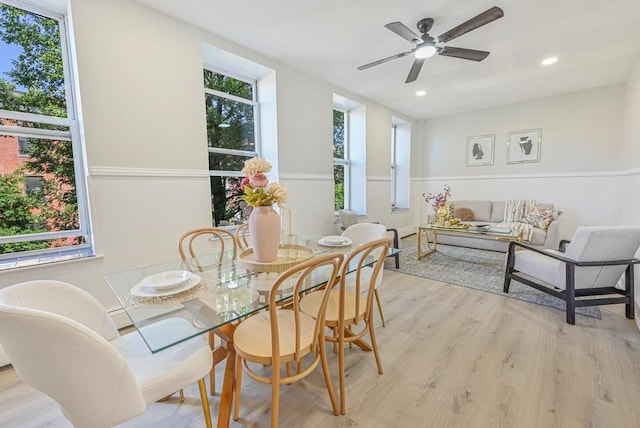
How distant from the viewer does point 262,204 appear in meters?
1.57

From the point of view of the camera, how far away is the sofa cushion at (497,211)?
494 cm

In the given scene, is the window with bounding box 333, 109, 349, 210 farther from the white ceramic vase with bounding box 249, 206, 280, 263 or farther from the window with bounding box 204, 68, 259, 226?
the white ceramic vase with bounding box 249, 206, 280, 263

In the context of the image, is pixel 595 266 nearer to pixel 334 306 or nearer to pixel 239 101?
pixel 334 306

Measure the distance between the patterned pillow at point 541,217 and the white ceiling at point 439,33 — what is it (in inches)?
75.0

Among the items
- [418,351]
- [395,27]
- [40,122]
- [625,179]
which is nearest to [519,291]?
[418,351]

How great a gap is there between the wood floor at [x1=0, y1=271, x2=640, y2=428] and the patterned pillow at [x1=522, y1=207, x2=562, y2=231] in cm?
200

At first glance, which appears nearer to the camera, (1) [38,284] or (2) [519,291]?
(1) [38,284]

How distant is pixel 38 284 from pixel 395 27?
269 centimetres

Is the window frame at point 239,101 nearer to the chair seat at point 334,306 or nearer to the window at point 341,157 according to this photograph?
the window at point 341,157

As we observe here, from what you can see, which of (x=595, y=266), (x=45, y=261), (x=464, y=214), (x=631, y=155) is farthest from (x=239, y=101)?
(x=631, y=155)

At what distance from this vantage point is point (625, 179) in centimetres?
Result: 347

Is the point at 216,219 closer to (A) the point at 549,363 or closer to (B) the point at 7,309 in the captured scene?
(B) the point at 7,309

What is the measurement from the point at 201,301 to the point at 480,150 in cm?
586

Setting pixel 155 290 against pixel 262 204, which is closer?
pixel 155 290
